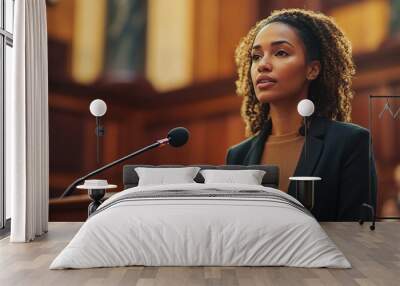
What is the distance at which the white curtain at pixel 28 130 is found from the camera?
5629 mm

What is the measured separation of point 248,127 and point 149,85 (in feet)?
4.47

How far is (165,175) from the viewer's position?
658 centimetres

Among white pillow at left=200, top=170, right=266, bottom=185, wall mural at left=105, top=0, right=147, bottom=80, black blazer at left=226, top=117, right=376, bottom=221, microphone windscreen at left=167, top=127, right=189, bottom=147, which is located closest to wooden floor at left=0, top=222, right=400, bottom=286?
white pillow at left=200, top=170, right=266, bottom=185

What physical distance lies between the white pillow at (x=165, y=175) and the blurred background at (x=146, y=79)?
0.46m

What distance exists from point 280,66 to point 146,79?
169cm

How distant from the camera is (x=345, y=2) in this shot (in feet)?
23.6

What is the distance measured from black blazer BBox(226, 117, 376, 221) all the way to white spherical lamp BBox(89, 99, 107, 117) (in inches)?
95.5

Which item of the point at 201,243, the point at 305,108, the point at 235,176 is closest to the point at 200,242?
the point at 201,243

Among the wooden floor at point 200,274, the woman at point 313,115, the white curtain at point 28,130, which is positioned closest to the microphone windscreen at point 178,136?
the woman at point 313,115

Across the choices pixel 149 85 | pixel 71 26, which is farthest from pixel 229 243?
pixel 71 26

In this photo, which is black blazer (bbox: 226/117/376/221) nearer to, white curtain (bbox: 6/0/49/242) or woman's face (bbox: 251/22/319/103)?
woman's face (bbox: 251/22/319/103)

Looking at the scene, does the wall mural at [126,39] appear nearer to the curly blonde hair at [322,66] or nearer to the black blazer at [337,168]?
the curly blonde hair at [322,66]

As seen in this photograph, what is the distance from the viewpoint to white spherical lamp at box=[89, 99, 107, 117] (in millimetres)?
6695

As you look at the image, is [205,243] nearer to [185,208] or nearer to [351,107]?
[185,208]
